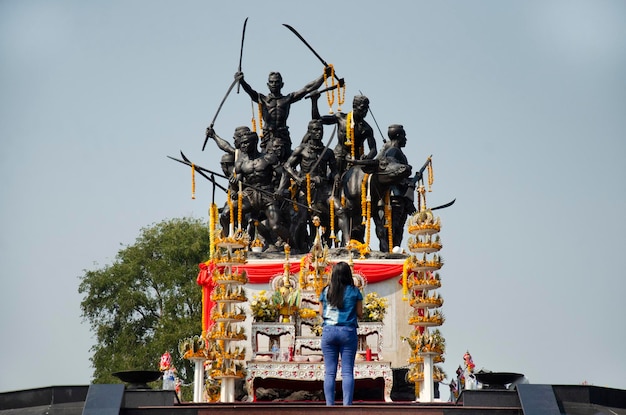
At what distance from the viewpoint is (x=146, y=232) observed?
41.9 metres

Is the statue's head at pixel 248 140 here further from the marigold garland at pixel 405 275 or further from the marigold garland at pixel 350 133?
the marigold garland at pixel 405 275

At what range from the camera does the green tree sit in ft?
126

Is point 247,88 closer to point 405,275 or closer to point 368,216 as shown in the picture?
point 368,216

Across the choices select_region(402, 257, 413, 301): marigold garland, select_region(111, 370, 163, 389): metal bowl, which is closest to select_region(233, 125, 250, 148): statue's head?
select_region(402, 257, 413, 301): marigold garland

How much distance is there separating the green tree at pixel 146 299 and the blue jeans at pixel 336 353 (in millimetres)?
22857

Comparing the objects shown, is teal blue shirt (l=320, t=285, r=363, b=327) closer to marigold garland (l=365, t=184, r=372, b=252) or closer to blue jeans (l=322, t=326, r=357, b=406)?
blue jeans (l=322, t=326, r=357, b=406)

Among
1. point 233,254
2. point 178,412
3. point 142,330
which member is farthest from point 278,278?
point 142,330

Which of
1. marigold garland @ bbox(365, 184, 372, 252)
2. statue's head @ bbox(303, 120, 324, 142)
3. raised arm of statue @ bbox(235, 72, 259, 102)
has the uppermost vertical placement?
raised arm of statue @ bbox(235, 72, 259, 102)

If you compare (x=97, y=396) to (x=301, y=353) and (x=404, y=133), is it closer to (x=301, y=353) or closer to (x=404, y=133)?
(x=301, y=353)

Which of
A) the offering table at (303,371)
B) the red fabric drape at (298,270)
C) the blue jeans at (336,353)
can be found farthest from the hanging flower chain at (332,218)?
the blue jeans at (336,353)

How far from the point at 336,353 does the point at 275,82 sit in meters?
12.5

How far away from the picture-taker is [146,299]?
40031 mm

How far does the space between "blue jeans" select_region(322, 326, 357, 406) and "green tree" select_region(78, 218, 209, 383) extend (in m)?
22.9

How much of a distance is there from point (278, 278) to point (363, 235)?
136 inches
